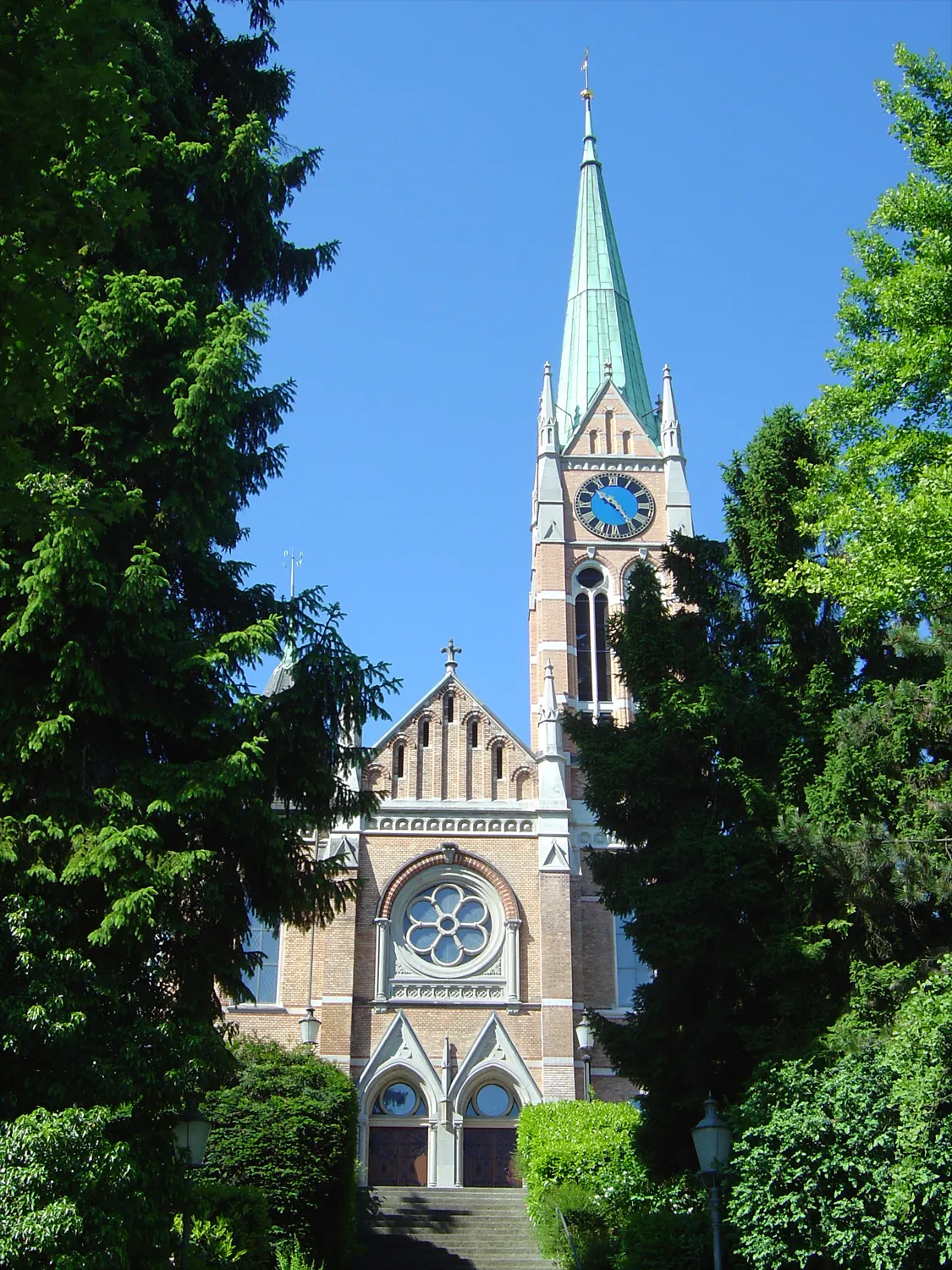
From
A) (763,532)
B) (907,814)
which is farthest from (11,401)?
(763,532)

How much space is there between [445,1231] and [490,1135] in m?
6.25

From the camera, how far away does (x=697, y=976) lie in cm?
1516

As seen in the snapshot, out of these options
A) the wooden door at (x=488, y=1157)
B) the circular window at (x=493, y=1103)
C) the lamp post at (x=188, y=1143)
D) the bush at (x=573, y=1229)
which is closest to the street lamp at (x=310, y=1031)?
the circular window at (x=493, y=1103)

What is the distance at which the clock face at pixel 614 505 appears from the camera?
134ft

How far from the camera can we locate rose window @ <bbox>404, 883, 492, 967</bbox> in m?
30.5

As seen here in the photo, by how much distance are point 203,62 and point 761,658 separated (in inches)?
405

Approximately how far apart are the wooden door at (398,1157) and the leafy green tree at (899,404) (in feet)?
59.4

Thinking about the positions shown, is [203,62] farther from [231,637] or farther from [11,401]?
[11,401]

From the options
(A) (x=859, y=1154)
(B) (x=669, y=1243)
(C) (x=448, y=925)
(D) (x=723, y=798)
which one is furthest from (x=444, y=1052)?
(A) (x=859, y=1154)

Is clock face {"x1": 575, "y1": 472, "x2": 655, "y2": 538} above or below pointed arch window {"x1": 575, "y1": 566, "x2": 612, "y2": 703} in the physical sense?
above

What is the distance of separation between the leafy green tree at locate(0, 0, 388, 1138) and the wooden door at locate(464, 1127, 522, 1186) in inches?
691

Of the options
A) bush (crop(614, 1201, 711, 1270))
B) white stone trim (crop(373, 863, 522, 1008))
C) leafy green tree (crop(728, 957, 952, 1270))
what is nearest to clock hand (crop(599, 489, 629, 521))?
white stone trim (crop(373, 863, 522, 1008))

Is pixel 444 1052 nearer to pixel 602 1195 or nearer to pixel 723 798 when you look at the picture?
pixel 602 1195

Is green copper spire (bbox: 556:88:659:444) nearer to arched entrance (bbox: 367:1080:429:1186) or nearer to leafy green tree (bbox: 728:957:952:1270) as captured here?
arched entrance (bbox: 367:1080:429:1186)
